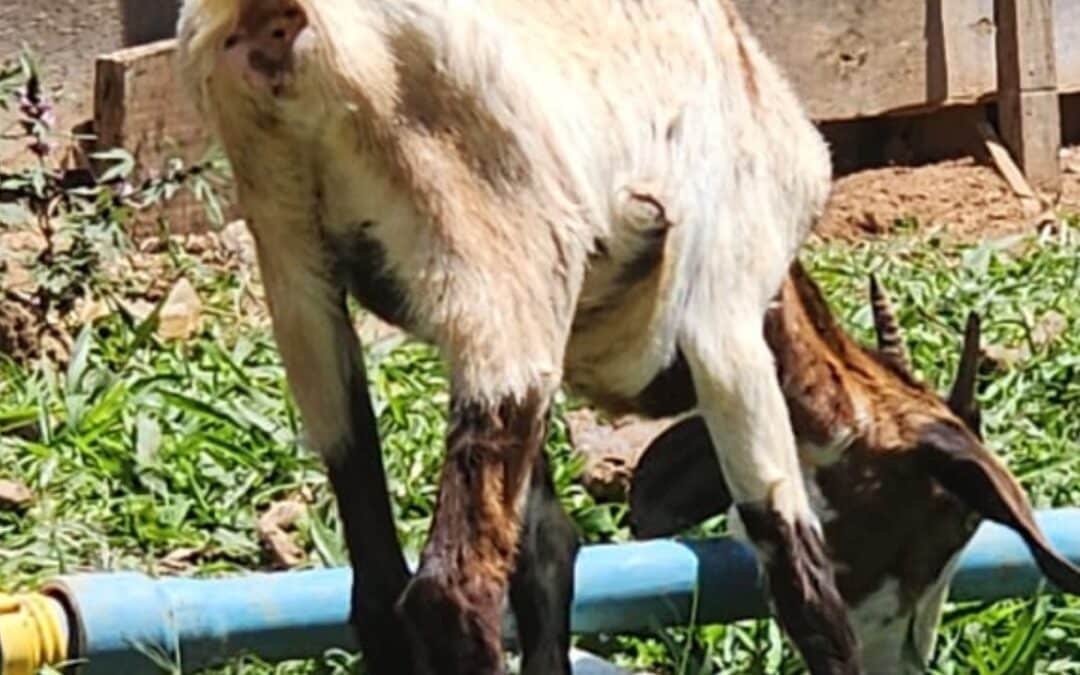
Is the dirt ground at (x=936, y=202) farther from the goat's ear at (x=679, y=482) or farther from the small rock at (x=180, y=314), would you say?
the goat's ear at (x=679, y=482)

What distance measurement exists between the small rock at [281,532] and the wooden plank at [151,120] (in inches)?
86.7

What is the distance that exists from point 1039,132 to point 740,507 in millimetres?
4632

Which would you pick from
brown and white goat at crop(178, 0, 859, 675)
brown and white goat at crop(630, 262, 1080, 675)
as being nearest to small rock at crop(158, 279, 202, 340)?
brown and white goat at crop(630, 262, 1080, 675)

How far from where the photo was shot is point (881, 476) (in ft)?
18.4

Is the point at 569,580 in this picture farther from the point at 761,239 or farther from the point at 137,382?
the point at 137,382

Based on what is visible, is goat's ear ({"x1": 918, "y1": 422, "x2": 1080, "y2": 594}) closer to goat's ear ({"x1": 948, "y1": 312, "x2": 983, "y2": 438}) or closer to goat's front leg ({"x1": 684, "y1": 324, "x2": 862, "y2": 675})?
goat's ear ({"x1": 948, "y1": 312, "x2": 983, "y2": 438})

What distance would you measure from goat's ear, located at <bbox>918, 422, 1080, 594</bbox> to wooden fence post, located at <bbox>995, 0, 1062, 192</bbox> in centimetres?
411

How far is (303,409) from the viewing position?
15.5 ft

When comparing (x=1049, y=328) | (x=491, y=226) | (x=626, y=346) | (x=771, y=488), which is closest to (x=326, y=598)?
(x=626, y=346)

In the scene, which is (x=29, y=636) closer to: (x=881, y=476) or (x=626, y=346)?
(x=626, y=346)

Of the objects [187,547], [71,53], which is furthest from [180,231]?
[187,547]

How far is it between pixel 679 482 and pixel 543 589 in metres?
0.54

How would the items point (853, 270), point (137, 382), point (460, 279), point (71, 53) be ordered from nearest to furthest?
point (460, 279)
point (137, 382)
point (853, 270)
point (71, 53)

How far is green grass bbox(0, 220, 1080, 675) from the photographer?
5730 millimetres
